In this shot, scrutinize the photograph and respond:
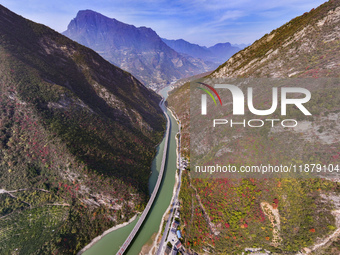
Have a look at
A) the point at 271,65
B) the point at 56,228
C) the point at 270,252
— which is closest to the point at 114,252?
the point at 56,228

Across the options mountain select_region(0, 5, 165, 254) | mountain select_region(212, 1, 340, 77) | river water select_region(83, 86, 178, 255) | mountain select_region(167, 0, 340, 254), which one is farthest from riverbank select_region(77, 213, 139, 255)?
mountain select_region(212, 1, 340, 77)

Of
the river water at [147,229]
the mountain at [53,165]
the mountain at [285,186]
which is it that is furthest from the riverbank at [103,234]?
the mountain at [285,186]

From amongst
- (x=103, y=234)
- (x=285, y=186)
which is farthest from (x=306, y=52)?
(x=103, y=234)

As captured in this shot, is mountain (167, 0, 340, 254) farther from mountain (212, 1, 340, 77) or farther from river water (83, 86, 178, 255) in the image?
river water (83, 86, 178, 255)

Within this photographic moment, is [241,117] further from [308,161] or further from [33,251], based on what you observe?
[33,251]

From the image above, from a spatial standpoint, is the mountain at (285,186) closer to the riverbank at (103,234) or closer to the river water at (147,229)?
the river water at (147,229)

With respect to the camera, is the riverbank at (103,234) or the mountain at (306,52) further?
the mountain at (306,52)
